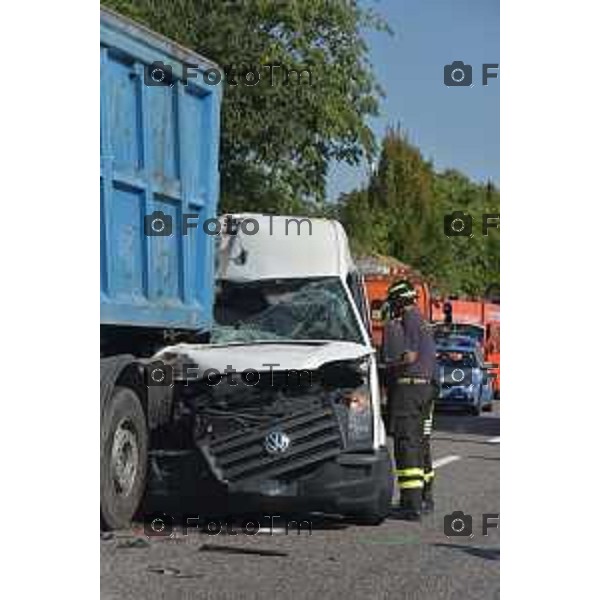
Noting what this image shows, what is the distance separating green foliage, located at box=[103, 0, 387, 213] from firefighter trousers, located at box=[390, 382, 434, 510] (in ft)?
4.46

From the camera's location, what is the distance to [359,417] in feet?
27.4

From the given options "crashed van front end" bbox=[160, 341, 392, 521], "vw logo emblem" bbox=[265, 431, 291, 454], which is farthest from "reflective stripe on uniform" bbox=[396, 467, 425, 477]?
"vw logo emblem" bbox=[265, 431, 291, 454]

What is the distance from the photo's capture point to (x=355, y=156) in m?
8.40

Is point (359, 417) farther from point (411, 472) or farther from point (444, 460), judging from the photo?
point (444, 460)

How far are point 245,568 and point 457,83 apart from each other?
9.04 ft

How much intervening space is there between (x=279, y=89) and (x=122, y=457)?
12.4 ft

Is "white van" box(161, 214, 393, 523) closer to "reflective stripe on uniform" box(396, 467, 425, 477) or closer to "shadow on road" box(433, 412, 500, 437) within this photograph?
"reflective stripe on uniform" box(396, 467, 425, 477)

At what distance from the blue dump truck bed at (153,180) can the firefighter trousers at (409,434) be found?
129 cm

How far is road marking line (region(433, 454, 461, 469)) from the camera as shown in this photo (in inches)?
513

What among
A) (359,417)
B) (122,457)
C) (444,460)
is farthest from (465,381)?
(122,457)

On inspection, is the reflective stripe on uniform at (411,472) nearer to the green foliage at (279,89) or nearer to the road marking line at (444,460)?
the green foliage at (279,89)
